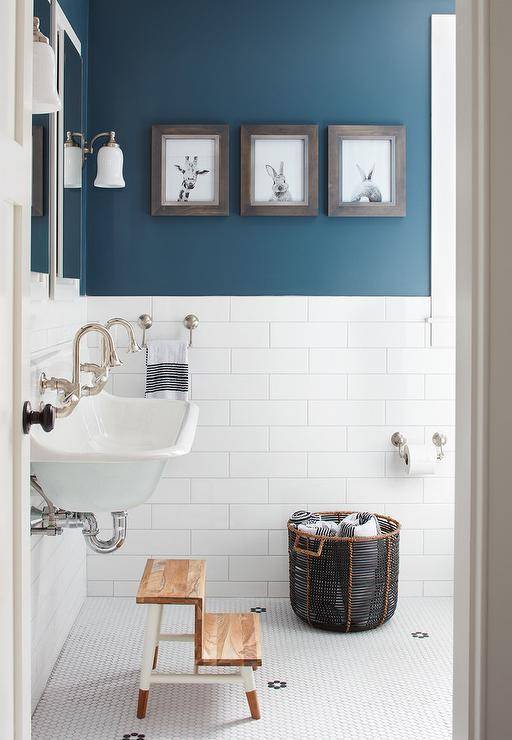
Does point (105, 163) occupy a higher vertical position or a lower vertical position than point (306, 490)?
higher

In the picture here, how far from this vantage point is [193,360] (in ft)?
12.3

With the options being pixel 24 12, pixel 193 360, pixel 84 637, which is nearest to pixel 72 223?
pixel 193 360

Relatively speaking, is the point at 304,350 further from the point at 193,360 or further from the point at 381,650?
the point at 381,650

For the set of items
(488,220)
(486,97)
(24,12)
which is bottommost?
(488,220)

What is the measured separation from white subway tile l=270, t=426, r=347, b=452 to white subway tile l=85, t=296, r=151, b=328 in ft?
2.56

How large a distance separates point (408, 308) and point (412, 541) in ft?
3.40

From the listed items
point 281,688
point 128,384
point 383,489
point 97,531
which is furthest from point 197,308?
point 281,688

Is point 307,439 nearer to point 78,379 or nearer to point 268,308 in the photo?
point 268,308

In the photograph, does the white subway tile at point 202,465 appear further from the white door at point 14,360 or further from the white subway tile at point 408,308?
the white door at point 14,360

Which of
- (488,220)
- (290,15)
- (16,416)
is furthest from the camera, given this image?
(290,15)

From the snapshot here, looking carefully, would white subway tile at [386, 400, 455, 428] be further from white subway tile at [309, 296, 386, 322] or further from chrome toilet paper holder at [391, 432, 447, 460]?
white subway tile at [309, 296, 386, 322]

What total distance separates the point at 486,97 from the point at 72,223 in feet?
7.59

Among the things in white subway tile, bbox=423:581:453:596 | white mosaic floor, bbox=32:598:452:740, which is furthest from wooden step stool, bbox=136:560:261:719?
white subway tile, bbox=423:581:453:596

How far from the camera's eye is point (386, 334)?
378cm
